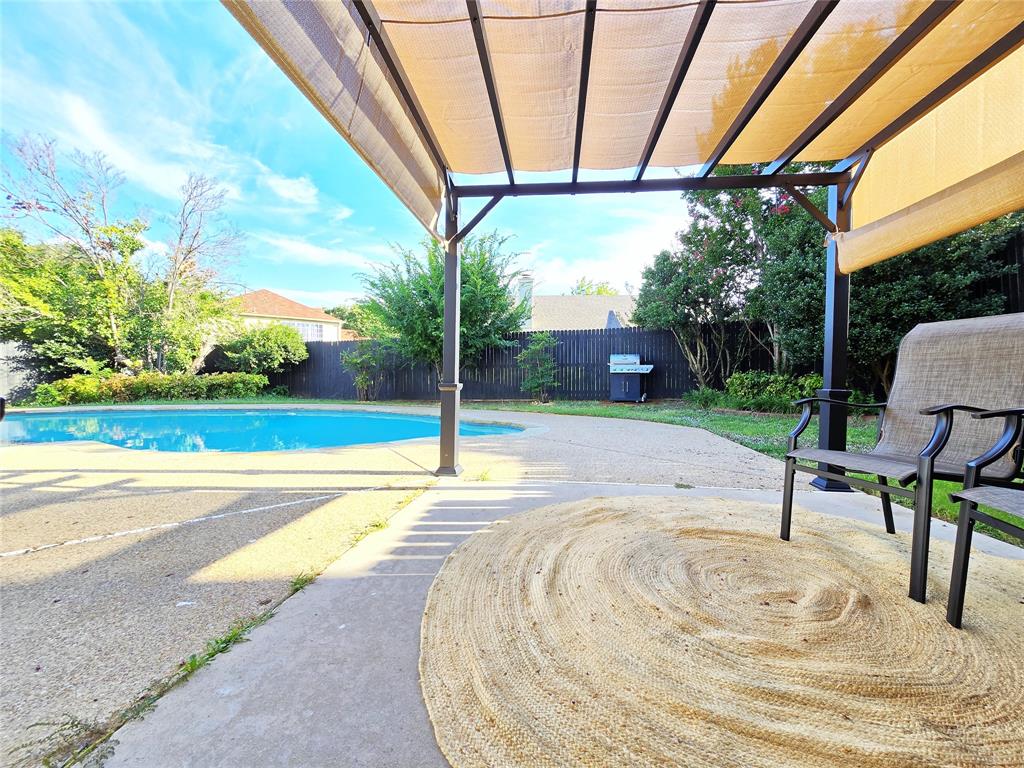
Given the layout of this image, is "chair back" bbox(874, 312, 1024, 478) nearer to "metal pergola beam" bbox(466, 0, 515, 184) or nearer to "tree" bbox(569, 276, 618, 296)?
"metal pergola beam" bbox(466, 0, 515, 184)

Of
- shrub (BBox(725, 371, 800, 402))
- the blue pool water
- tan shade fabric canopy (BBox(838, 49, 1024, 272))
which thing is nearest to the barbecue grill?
shrub (BBox(725, 371, 800, 402))

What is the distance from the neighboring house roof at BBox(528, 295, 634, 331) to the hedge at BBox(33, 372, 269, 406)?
11.7 metres

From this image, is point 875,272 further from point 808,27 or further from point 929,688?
point 929,688

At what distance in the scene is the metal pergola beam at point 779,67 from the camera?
1709 mm

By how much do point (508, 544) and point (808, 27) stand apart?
2.60 m

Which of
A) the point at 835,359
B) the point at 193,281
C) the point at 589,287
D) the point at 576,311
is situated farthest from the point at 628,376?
the point at 589,287

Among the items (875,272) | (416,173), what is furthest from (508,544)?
(875,272)

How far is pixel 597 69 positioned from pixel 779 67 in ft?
2.86

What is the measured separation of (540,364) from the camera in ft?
33.9

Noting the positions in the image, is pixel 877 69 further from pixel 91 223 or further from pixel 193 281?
pixel 91 223

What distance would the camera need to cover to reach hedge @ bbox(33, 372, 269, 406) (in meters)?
10.1

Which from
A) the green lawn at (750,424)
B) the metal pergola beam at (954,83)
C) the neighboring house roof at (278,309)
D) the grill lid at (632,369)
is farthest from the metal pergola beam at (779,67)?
the neighboring house roof at (278,309)

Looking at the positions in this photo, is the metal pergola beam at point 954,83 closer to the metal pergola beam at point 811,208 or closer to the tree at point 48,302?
the metal pergola beam at point 811,208

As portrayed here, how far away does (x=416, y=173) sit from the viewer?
2.53 m
